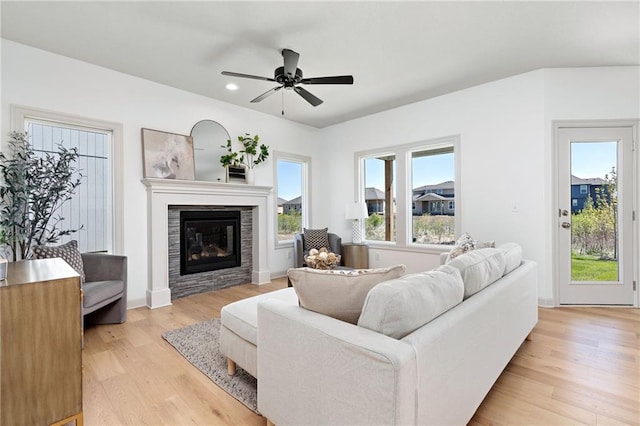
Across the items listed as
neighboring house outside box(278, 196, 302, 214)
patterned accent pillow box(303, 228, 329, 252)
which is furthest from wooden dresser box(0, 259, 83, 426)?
neighboring house outside box(278, 196, 302, 214)

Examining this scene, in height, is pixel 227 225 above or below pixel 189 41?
below

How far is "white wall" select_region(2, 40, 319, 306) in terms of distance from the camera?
296cm

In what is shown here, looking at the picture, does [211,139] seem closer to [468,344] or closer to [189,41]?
[189,41]

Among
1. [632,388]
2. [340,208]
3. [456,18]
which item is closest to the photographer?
[632,388]

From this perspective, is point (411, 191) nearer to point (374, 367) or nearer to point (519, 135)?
point (519, 135)

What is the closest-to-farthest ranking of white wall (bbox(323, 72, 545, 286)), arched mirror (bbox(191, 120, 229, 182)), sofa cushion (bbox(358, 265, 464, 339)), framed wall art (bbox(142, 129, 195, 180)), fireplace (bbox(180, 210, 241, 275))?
sofa cushion (bbox(358, 265, 464, 339)), white wall (bbox(323, 72, 545, 286)), framed wall art (bbox(142, 129, 195, 180)), fireplace (bbox(180, 210, 241, 275)), arched mirror (bbox(191, 120, 229, 182))

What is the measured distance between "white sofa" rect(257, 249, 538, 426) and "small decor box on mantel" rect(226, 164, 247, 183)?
3.21 meters

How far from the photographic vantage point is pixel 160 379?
2086 millimetres

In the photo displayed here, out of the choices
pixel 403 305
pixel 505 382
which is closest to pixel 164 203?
pixel 403 305

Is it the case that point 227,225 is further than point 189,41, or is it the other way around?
point 227,225

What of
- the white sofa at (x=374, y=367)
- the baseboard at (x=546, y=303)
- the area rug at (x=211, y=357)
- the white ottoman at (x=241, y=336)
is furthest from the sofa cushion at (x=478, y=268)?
the baseboard at (x=546, y=303)

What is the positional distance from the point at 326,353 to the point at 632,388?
7.07ft

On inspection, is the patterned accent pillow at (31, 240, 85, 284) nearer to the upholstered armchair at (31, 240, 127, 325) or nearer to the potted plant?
the upholstered armchair at (31, 240, 127, 325)

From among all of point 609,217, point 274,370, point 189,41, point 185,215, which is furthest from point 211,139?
point 609,217
